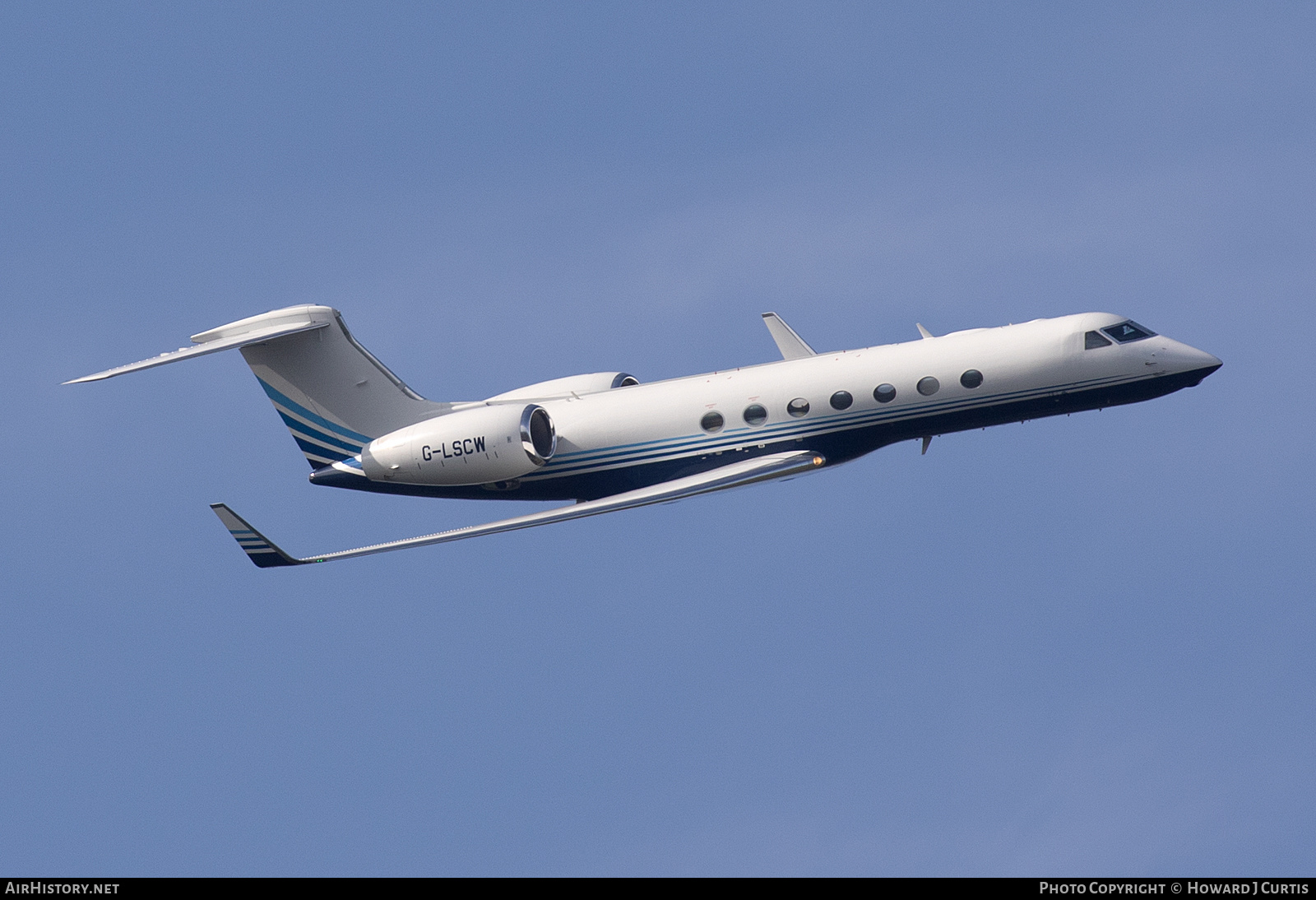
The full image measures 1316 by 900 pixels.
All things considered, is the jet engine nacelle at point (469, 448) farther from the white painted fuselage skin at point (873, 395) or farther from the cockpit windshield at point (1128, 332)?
the cockpit windshield at point (1128, 332)

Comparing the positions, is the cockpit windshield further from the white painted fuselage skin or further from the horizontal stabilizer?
the horizontal stabilizer

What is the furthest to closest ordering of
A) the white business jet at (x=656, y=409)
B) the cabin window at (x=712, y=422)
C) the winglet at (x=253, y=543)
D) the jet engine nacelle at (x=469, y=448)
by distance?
the jet engine nacelle at (x=469, y=448) → the cabin window at (x=712, y=422) → the white business jet at (x=656, y=409) → the winglet at (x=253, y=543)

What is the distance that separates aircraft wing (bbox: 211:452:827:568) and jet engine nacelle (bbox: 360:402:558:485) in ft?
6.38

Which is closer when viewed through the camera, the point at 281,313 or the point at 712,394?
the point at 712,394

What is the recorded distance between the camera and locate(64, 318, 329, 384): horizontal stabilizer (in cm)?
3675

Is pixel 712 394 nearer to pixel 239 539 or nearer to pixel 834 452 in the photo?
pixel 834 452

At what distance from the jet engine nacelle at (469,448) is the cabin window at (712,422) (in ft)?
11.1

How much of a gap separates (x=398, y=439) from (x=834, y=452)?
31.2 feet

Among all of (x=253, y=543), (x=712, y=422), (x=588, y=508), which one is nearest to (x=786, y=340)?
(x=712, y=422)

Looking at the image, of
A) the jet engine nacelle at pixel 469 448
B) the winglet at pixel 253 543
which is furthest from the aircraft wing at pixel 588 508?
the jet engine nacelle at pixel 469 448

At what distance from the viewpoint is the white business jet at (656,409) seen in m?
35.4

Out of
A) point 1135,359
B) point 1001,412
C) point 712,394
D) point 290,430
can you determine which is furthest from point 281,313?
point 1135,359

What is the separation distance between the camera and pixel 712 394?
36.6 metres
